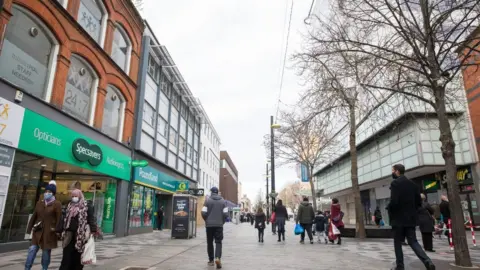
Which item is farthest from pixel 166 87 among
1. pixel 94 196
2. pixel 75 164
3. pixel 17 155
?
pixel 17 155

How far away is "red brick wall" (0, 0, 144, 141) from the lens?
11.1 metres

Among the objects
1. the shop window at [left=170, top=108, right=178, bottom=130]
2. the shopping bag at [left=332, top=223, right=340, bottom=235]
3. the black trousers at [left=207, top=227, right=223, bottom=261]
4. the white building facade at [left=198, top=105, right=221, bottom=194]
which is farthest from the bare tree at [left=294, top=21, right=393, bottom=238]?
the white building facade at [left=198, top=105, right=221, bottom=194]

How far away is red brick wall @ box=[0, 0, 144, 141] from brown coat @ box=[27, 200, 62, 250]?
5968 millimetres

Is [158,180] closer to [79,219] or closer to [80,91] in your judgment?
[80,91]

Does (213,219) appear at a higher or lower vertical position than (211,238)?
higher

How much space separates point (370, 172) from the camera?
103ft

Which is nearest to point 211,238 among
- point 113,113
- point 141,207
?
point 113,113

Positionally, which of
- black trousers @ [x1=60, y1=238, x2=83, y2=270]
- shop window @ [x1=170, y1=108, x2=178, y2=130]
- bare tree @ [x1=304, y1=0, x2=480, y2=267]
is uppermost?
shop window @ [x1=170, y1=108, x2=178, y2=130]

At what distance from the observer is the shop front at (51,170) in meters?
9.78

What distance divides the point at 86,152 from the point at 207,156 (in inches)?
1187

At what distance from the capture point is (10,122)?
9.03 metres

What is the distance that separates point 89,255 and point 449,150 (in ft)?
25.1

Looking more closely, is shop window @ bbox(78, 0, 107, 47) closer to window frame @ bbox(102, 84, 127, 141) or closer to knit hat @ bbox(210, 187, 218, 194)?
window frame @ bbox(102, 84, 127, 141)

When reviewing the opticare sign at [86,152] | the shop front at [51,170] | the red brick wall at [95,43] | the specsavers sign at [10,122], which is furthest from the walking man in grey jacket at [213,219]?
the red brick wall at [95,43]
